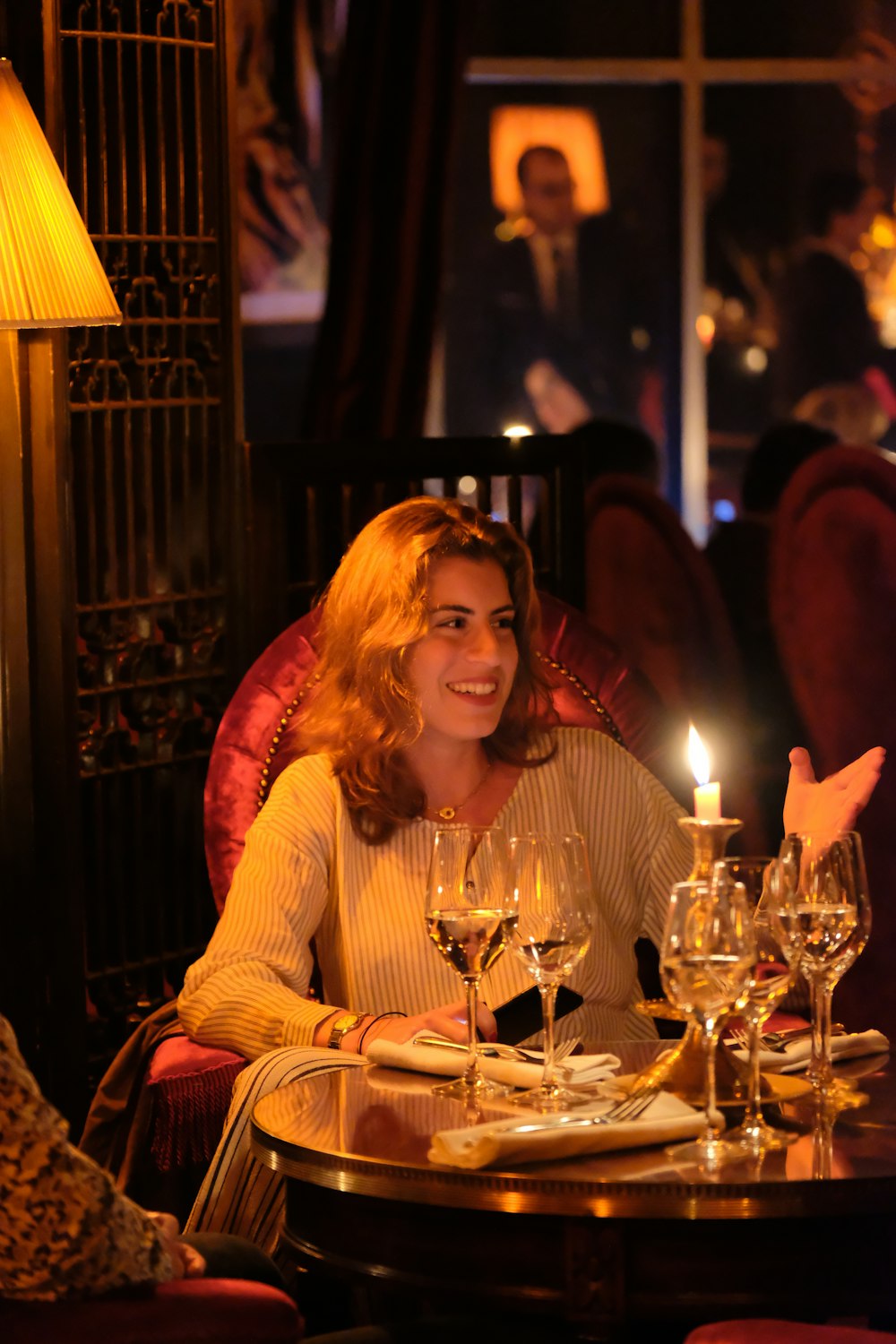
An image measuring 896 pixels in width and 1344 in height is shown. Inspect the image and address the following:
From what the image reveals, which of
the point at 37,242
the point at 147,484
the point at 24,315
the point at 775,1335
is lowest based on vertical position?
the point at 775,1335

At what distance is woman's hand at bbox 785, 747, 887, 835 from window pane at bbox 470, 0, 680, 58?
3.75 m

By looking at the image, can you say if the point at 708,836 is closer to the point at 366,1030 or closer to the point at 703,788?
the point at 703,788

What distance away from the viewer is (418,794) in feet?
8.79

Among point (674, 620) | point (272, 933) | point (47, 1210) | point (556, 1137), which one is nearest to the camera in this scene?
point (47, 1210)

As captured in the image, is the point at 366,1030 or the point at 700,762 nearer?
the point at 700,762

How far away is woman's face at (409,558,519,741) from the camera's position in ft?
8.77

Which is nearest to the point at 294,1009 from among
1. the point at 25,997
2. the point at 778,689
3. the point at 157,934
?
the point at 25,997

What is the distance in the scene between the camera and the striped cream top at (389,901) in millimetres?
2500

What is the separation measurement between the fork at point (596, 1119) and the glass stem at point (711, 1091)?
0.06 m

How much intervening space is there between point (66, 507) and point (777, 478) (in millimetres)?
2830

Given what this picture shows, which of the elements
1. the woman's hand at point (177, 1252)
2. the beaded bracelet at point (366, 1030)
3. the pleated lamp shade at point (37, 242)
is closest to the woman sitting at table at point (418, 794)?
the beaded bracelet at point (366, 1030)

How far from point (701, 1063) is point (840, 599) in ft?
6.10

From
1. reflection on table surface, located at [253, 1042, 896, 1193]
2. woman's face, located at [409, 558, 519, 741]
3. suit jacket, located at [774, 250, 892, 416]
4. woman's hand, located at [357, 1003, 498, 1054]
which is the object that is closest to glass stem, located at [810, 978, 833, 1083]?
reflection on table surface, located at [253, 1042, 896, 1193]

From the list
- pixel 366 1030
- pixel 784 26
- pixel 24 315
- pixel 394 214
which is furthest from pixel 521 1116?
pixel 784 26
